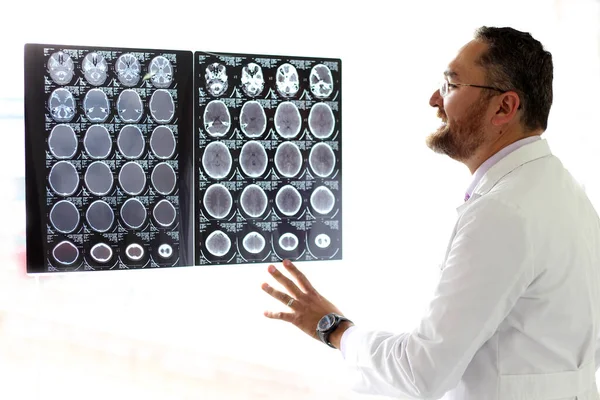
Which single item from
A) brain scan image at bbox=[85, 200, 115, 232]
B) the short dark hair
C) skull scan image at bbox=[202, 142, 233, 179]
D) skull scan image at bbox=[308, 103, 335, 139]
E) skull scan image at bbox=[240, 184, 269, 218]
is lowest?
brain scan image at bbox=[85, 200, 115, 232]

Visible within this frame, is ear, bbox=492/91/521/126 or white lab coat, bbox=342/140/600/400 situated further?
ear, bbox=492/91/521/126

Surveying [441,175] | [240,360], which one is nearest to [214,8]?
[441,175]

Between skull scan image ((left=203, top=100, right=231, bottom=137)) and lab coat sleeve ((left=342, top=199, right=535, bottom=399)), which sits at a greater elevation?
skull scan image ((left=203, top=100, right=231, bottom=137))

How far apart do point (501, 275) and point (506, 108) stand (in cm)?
44

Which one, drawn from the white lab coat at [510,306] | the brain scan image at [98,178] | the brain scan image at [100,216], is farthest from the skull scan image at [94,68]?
the white lab coat at [510,306]

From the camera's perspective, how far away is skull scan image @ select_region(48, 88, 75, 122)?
1878 millimetres

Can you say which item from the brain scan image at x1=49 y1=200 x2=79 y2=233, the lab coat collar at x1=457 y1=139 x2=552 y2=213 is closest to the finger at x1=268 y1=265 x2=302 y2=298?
the lab coat collar at x1=457 y1=139 x2=552 y2=213

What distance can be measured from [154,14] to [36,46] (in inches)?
14.9

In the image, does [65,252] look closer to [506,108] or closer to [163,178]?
[163,178]

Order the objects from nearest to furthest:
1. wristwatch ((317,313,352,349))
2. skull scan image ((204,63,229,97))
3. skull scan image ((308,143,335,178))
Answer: wristwatch ((317,313,352,349))
skull scan image ((204,63,229,97))
skull scan image ((308,143,335,178))

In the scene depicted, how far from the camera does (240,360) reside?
210 cm

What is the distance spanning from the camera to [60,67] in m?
1.88

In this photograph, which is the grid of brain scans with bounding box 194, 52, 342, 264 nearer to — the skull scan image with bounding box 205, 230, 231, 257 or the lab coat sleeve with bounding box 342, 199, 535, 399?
the skull scan image with bounding box 205, 230, 231, 257

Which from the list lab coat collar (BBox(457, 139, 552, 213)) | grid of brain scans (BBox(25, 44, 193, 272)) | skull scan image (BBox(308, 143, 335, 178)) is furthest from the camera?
skull scan image (BBox(308, 143, 335, 178))
